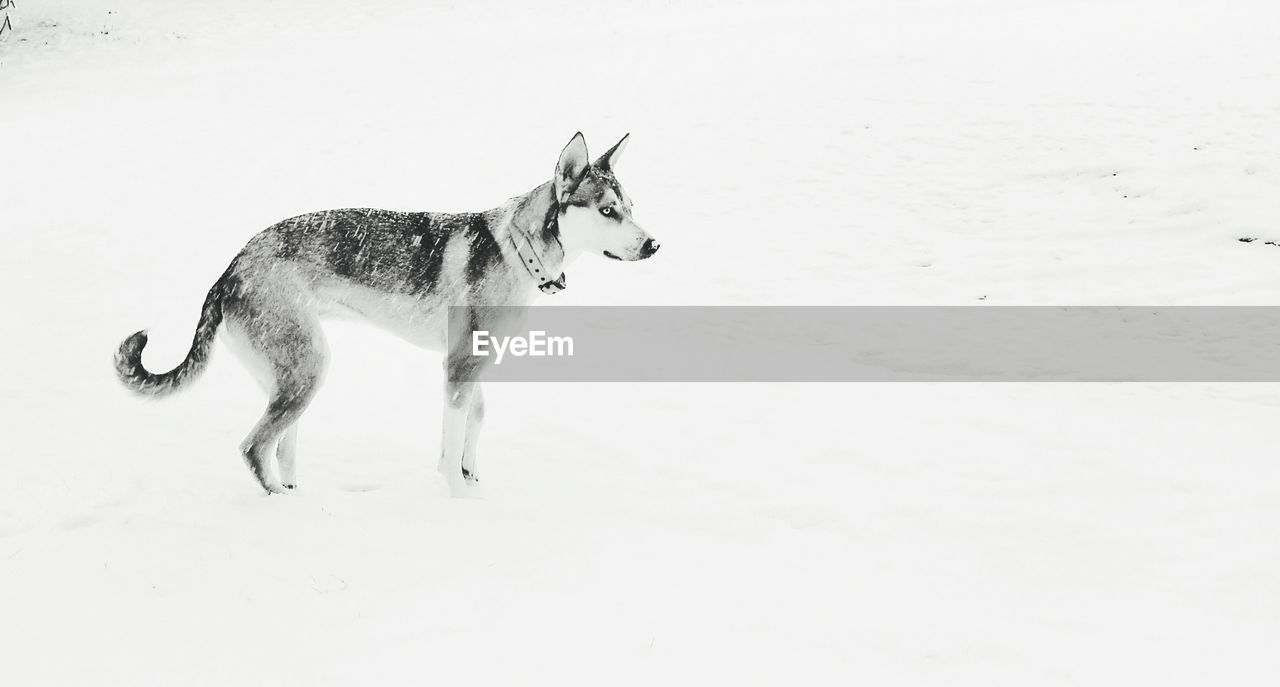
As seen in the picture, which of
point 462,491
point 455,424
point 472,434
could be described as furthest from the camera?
point 472,434

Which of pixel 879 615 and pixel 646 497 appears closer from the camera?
pixel 879 615

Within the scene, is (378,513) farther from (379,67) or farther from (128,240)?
(379,67)

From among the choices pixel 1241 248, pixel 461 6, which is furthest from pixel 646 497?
pixel 461 6

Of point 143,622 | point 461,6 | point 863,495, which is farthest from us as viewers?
point 461,6

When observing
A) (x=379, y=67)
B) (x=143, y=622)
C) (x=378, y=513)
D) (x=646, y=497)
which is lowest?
(x=646, y=497)

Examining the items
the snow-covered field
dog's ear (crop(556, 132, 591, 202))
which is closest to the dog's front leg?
the snow-covered field

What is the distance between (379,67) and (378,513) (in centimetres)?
1842

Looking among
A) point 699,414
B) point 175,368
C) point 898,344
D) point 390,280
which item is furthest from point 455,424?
point 898,344

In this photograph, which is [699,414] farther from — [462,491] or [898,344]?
[898,344]

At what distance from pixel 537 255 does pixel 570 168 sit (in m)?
0.56

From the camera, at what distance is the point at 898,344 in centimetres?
952

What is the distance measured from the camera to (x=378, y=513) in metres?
4.80

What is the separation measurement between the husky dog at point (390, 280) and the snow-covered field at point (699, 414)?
683 millimetres

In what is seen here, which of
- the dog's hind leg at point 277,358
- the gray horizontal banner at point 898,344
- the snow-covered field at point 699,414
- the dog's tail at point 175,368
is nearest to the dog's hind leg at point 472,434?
the snow-covered field at point 699,414
